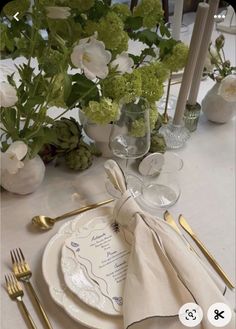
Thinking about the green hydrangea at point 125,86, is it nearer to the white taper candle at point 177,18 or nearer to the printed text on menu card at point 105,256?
the printed text on menu card at point 105,256

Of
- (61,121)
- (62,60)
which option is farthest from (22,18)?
(61,121)

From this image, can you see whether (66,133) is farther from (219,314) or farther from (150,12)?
(219,314)

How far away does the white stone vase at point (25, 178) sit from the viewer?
76 centimetres

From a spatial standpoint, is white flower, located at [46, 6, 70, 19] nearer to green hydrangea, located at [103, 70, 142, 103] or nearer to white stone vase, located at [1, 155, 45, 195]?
green hydrangea, located at [103, 70, 142, 103]

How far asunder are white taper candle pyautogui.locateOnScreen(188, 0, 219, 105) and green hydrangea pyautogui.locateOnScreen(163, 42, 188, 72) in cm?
8

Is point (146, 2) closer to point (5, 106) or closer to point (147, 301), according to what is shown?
point (5, 106)

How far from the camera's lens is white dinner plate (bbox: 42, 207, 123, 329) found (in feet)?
1.91

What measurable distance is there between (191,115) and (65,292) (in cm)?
58

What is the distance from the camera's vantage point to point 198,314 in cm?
56

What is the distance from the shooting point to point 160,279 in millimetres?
600

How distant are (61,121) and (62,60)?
8.5 inches

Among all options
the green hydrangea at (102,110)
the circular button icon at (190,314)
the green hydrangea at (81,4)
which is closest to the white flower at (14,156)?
the green hydrangea at (102,110)

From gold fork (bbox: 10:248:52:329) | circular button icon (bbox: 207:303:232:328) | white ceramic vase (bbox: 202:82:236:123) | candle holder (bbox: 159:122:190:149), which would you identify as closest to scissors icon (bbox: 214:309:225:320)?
circular button icon (bbox: 207:303:232:328)

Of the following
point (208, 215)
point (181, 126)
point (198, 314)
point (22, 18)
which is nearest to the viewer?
point (198, 314)
